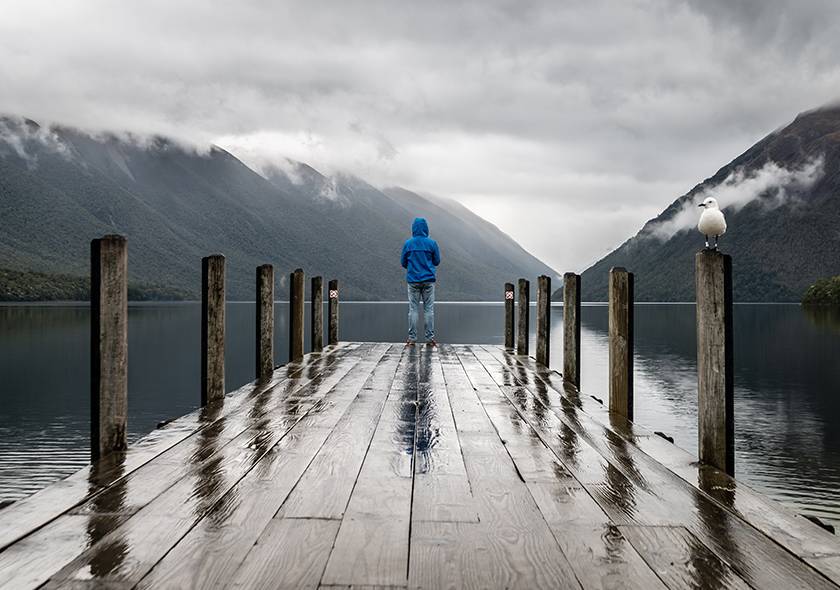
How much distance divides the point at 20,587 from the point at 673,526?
2566mm

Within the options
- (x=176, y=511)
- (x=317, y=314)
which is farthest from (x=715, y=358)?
(x=317, y=314)

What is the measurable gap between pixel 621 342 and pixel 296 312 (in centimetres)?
603

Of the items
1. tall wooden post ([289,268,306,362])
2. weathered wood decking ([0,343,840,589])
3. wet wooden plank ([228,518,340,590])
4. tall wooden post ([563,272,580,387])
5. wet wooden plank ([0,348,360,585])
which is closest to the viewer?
wet wooden plank ([228,518,340,590])

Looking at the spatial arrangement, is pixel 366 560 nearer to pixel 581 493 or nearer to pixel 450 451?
pixel 581 493

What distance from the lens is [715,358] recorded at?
468cm

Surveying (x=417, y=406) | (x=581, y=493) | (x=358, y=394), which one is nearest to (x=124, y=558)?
(x=581, y=493)

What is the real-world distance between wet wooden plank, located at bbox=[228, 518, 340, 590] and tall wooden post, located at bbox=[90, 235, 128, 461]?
2.07 metres

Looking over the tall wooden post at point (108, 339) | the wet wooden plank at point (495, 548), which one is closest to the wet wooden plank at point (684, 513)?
the wet wooden plank at point (495, 548)

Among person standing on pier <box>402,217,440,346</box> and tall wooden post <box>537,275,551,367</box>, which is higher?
person standing on pier <box>402,217,440,346</box>

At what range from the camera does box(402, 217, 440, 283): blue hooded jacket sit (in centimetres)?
1252

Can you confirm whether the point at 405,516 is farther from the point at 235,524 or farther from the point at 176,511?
the point at 176,511

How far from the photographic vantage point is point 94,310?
4691mm

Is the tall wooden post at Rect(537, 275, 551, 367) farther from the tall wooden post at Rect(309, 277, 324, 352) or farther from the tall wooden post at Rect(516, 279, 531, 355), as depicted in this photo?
the tall wooden post at Rect(309, 277, 324, 352)

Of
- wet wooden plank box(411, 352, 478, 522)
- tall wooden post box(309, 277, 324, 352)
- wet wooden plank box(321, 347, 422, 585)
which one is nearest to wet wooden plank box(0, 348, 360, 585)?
wet wooden plank box(321, 347, 422, 585)
